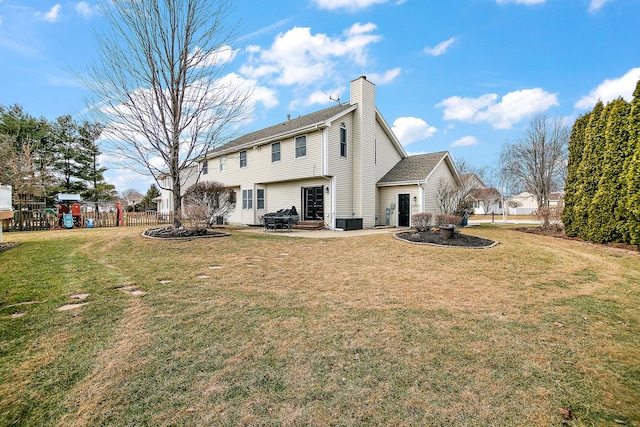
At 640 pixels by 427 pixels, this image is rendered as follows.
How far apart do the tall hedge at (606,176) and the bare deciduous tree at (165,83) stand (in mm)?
13869

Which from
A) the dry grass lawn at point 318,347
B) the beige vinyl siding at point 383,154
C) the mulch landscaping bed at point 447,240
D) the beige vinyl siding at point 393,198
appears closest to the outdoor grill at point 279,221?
the beige vinyl siding at point 393,198

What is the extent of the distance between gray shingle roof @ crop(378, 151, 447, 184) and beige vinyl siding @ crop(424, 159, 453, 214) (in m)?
0.39

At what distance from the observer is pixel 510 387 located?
2510 mm

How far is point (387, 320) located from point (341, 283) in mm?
1849

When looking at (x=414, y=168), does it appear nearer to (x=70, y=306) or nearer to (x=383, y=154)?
(x=383, y=154)

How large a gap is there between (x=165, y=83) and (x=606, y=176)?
1695cm

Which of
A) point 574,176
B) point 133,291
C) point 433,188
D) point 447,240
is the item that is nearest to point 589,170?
point 574,176

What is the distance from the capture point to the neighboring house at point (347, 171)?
1582 centimetres

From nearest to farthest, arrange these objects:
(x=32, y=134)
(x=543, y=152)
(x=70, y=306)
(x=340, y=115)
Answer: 1. (x=70, y=306)
2. (x=340, y=115)
3. (x=543, y=152)
4. (x=32, y=134)

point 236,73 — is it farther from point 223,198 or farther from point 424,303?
point 424,303

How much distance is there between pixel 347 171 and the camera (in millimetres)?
16531

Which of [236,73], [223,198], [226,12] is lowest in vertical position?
[223,198]

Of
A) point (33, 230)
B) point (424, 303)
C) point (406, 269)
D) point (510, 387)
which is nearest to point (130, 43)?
point (33, 230)

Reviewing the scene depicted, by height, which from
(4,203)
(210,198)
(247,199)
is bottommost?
(4,203)
